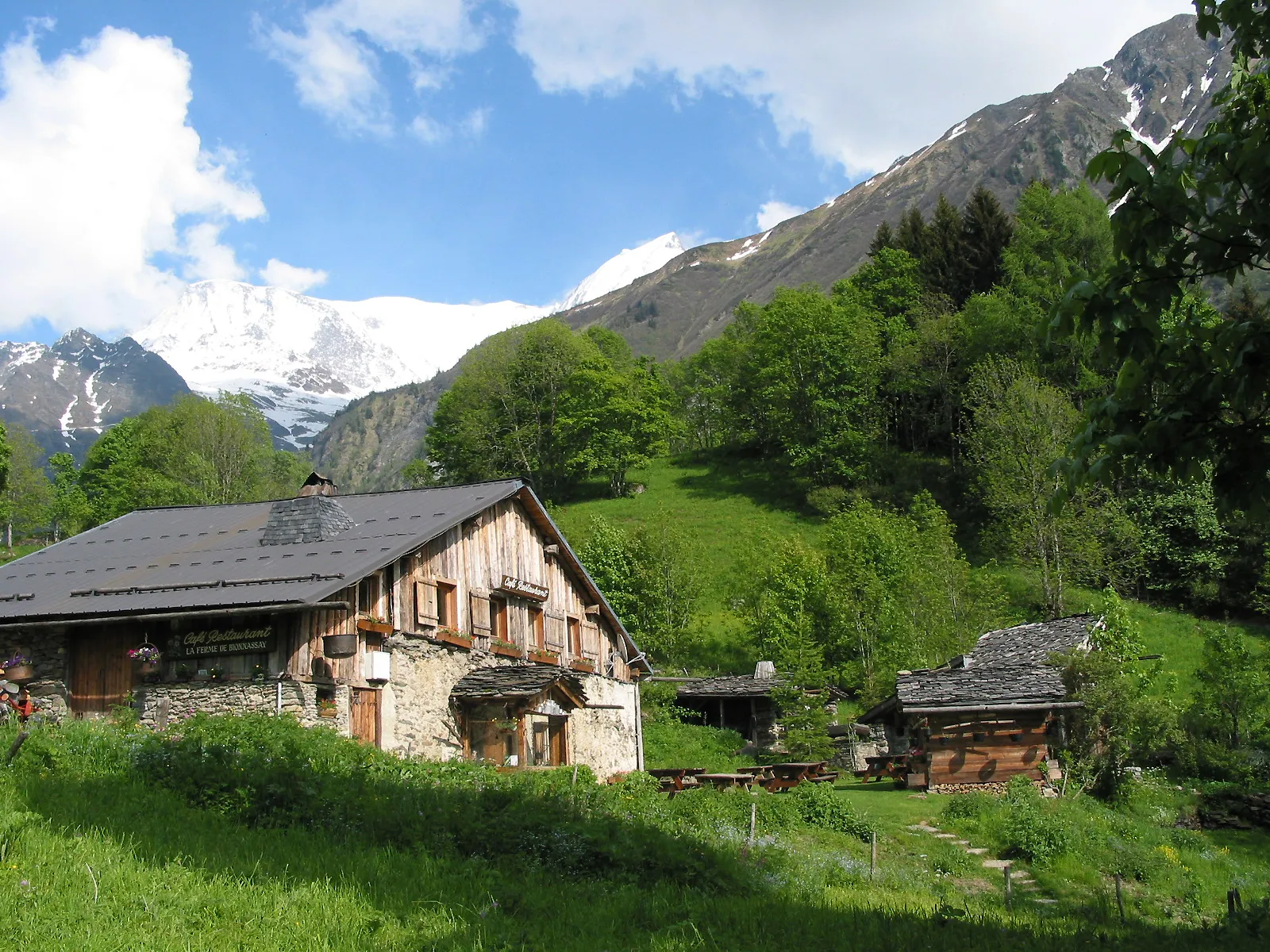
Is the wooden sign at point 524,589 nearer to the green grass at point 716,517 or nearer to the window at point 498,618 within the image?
the window at point 498,618

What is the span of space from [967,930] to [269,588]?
14.6 m

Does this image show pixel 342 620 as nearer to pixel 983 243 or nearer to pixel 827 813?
pixel 827 813

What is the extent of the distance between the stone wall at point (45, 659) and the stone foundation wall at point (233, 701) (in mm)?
1714

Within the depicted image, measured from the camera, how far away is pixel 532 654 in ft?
Result: 90.0

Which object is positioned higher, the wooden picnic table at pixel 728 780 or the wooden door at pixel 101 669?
the wooden door at pixel 101 669

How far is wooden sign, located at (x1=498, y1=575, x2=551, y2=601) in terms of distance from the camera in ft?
86.8

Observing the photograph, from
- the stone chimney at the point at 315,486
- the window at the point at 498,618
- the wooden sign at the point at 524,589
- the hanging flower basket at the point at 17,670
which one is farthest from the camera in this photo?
the wooden sign at the point at 524,589

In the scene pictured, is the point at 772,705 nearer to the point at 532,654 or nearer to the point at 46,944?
the point at 532,654

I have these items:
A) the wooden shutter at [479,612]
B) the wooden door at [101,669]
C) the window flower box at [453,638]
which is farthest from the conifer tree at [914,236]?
the wooden door at [101,669]

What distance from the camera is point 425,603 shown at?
2334cm

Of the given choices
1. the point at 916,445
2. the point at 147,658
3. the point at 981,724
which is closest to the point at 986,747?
the point at 981,724

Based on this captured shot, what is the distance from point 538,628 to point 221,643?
984cm

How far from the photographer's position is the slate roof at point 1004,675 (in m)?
28.1

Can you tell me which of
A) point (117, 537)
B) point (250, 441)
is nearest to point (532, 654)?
point (117, 537)
